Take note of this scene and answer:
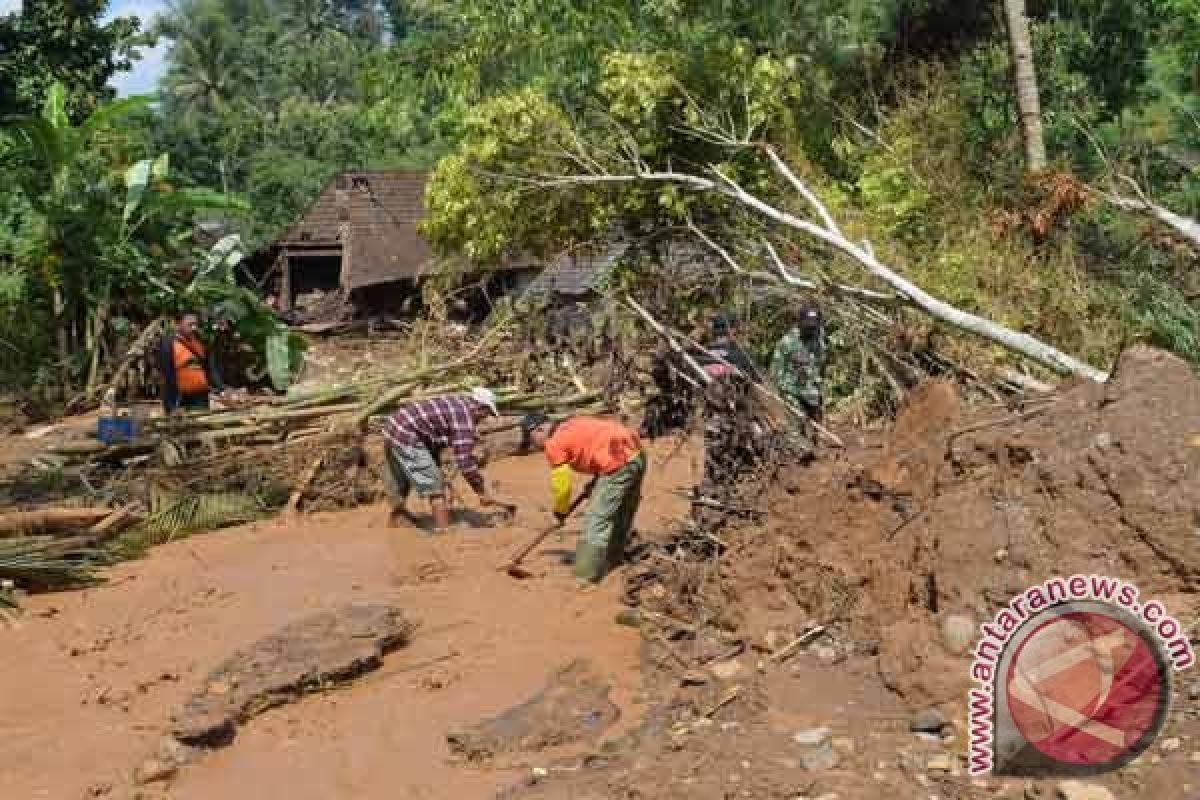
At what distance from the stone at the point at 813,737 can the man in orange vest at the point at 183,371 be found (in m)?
7.45

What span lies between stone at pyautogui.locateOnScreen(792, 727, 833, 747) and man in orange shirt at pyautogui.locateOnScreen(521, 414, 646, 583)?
2.39 meters

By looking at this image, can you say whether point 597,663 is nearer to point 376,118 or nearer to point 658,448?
point 658,448

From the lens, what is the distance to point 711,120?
11.4 m

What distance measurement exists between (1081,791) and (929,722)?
832 millimetres

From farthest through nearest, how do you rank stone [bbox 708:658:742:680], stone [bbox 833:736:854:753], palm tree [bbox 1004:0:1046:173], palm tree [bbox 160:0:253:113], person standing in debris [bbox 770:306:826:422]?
1. palm tree [bbox 160:0:253:113]
2. palm tree [bbox 1004:0:1046:173]
3. person standing in debris [bbox 770:306:826:422]
4. stone [bbox 708:658:742:680]
5. stone [bbox 833:736:854:753]

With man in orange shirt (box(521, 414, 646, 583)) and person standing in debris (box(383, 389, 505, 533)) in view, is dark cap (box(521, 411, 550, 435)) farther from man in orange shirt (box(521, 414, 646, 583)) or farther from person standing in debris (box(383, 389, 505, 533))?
man in orange shirt (box(521, 414, 646, 583))

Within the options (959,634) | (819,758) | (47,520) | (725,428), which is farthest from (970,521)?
(47,520)

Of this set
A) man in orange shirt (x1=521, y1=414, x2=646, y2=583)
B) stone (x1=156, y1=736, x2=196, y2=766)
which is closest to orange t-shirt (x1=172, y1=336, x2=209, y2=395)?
man in orange shirt (x1=521, y1=414, x2=646, y2=583)

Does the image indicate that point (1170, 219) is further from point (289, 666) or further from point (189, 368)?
point (189, 368)

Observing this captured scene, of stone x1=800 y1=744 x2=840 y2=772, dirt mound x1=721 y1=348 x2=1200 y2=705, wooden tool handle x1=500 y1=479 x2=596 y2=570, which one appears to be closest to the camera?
stone x1=800 y1=744 x2=840 y2=772

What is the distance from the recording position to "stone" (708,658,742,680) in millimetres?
5812

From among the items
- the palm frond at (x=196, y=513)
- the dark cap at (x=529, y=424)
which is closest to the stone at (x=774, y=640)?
the dark cap at (x=529, y=424)

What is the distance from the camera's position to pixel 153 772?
5238mm

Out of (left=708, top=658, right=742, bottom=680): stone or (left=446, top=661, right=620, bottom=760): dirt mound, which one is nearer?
(left=446, top=661, right=620, bottom=760): dirt mound
